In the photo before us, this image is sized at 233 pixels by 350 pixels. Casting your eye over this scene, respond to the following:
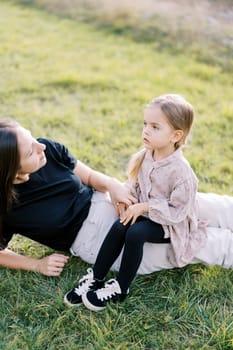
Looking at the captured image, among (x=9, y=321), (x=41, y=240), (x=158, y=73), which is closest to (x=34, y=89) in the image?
(x=158, y=73)

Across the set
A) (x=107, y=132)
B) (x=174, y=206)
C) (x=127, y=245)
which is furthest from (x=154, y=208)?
(x=107, y=132)

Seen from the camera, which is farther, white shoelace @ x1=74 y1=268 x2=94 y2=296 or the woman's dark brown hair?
white shoelace @ x1=74 y1=268 x2=94 y2=296

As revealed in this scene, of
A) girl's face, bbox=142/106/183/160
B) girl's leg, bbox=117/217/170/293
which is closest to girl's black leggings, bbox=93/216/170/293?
girl's leg, bbox=117/217/170/293

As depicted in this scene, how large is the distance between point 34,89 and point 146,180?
8.63 feet

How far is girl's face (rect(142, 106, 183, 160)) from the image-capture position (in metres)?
2.18

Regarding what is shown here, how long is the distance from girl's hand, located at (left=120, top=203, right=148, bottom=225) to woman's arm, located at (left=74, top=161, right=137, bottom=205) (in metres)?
0.09

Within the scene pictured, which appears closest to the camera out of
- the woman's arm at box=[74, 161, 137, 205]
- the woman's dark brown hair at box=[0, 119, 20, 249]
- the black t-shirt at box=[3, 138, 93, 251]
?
the woman's dark brown hair at box=[0, 119, 20, 249]

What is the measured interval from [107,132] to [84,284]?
179 centimetres

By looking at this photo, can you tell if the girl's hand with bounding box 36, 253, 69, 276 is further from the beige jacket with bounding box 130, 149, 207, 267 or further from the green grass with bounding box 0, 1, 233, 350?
the beige jacket with bounding box 130, 149, 207, 267

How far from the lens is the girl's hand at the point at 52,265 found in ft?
7.97

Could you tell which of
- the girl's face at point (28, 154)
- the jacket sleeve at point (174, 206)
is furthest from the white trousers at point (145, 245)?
the girl's face at point (28, 154)

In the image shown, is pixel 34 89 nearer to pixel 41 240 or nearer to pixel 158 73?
pixel 158 73

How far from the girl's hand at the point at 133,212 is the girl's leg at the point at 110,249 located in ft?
0.08

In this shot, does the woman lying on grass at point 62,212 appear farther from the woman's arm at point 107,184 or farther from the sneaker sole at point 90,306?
the sneaker sole at point 90,306
